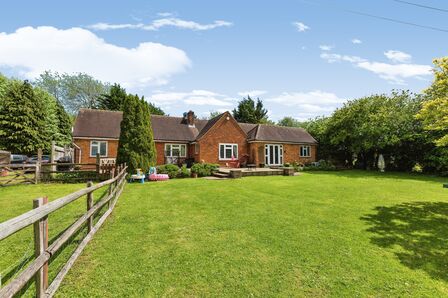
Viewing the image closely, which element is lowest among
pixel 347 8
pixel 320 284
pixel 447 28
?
pixel 320 284

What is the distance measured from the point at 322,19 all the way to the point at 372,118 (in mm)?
17575

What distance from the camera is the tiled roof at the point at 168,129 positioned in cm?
2458

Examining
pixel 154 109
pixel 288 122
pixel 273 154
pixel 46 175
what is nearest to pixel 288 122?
pixel 288 122

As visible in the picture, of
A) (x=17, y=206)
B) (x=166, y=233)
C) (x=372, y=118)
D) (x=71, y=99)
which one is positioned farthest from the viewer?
(x=71, y=99)

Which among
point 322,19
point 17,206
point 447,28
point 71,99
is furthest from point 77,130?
point 71,99

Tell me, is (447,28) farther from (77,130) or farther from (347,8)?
(77,130)

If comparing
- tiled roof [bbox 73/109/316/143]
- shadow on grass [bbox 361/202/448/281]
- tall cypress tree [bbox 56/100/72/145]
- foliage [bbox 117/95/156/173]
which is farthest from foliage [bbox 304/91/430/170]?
tall cypress tree [bbox 56/100/72/145]

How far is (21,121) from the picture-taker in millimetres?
33188

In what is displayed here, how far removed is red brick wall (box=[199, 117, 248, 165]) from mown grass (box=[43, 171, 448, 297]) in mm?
15253

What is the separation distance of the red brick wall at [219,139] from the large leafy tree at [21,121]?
24.3m

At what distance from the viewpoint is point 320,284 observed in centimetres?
423

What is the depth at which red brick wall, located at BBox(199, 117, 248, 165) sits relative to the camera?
81.4ft

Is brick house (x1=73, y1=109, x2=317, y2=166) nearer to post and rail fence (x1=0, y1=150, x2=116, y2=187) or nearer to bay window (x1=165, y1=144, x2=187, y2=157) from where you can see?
bay window (x1=165, y1=144, x2=187, y2=157)

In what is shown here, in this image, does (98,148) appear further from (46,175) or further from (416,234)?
(416,234)
